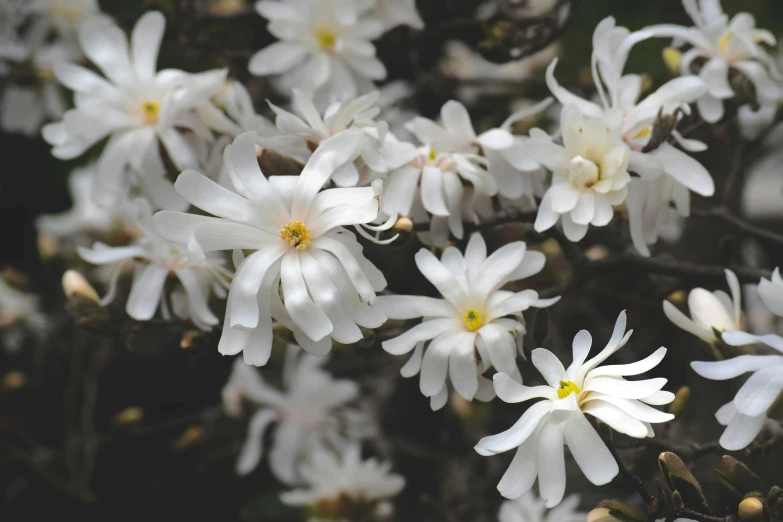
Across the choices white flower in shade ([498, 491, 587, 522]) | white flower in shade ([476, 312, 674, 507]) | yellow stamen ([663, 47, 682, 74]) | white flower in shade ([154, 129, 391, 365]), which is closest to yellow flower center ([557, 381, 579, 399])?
white flower in shade ([476, 312, 674, 507])

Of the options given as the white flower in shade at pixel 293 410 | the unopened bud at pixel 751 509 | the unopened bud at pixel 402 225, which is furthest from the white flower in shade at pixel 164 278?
the unopened bud at pixel 751 509

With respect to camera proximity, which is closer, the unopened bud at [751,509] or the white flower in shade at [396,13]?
the unopened bud at [751,509]

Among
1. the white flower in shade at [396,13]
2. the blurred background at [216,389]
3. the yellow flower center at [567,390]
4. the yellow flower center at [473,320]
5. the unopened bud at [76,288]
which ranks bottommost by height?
the blurred background at [216,389]

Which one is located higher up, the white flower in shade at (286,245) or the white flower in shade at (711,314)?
the white flower in shade at (286,245)

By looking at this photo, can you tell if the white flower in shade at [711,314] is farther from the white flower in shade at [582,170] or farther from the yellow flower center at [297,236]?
the yellow flower center at [297,236]

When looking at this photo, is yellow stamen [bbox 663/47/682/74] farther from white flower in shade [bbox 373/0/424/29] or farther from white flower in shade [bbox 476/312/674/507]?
white flower in shade [bbox 476/312/674/507]

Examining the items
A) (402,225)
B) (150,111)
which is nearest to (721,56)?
(402,225)

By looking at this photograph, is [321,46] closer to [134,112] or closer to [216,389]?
[134,112]
